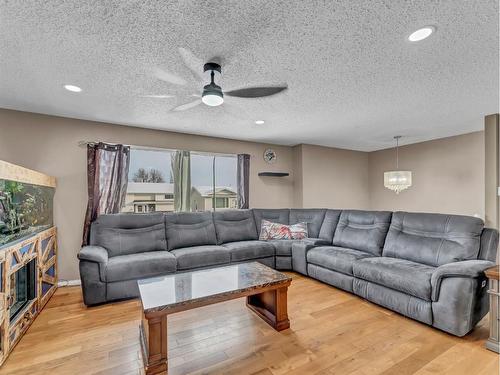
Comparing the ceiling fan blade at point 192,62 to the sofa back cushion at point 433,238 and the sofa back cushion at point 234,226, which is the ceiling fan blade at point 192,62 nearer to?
the sofa back cushion at point 234,226

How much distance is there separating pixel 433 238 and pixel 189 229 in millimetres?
3233

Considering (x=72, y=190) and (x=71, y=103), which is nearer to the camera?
(x=71, y=103)

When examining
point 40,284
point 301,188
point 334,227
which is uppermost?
point 301,188

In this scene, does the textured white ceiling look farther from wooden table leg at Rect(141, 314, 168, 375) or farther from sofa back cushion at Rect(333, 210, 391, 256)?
wooden table leg at Rect(141, 314, 168, 375)

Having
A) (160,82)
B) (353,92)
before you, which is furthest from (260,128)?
(160,82)

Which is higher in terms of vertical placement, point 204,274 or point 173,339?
point 204,274

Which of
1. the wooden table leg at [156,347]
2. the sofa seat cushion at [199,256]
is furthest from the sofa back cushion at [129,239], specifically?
the wooden table leg at [156,347]

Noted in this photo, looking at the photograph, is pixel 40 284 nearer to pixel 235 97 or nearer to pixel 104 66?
pixel 104 66

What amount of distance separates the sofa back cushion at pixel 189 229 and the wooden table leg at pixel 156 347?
1.94m

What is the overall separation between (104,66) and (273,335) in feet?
9.07

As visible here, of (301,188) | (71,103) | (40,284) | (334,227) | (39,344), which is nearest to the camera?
(39,344)

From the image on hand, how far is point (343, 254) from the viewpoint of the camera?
321 centimetres

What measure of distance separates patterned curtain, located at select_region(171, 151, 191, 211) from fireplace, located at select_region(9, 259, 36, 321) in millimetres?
2027

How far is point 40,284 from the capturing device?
2.65 meters
